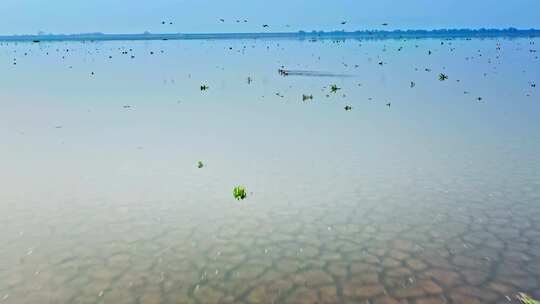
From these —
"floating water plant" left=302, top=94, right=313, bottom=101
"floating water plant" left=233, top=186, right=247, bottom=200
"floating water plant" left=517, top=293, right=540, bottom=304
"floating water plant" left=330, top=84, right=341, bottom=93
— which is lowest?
"floating water plant" left=517, top=293, right=540, bottom=304

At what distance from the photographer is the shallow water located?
942cm

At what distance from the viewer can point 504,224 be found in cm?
1191

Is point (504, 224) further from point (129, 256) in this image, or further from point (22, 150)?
point (22, 150)

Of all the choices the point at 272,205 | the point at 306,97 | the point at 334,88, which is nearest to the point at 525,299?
the point at 272,205

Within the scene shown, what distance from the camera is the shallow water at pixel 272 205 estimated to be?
942cm

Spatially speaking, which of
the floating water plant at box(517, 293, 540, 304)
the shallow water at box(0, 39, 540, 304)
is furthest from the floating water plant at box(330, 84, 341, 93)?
the floating water plant at box(517, 293, 540, 304)

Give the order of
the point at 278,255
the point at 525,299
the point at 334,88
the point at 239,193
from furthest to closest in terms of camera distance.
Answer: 1. the point at 334,88
2. the point at 239,193
3. the point at 278,255
4. the point at 525,299

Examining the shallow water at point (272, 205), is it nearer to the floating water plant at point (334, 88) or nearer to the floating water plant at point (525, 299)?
the floating water plant at point (525, 299)

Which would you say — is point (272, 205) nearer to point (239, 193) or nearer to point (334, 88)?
point (239, 193)

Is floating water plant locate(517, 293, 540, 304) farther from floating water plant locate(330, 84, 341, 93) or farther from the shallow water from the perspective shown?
floating water plant locate(330, 84, 341, 93)

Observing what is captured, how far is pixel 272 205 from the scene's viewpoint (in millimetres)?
13391

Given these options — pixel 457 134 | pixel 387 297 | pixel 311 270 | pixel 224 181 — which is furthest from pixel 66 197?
pixel 457 134

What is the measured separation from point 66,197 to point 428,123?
649 inches

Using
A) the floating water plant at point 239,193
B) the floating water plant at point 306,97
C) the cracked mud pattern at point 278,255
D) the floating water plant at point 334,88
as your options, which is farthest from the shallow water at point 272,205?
the floating water plant at point 334,88
